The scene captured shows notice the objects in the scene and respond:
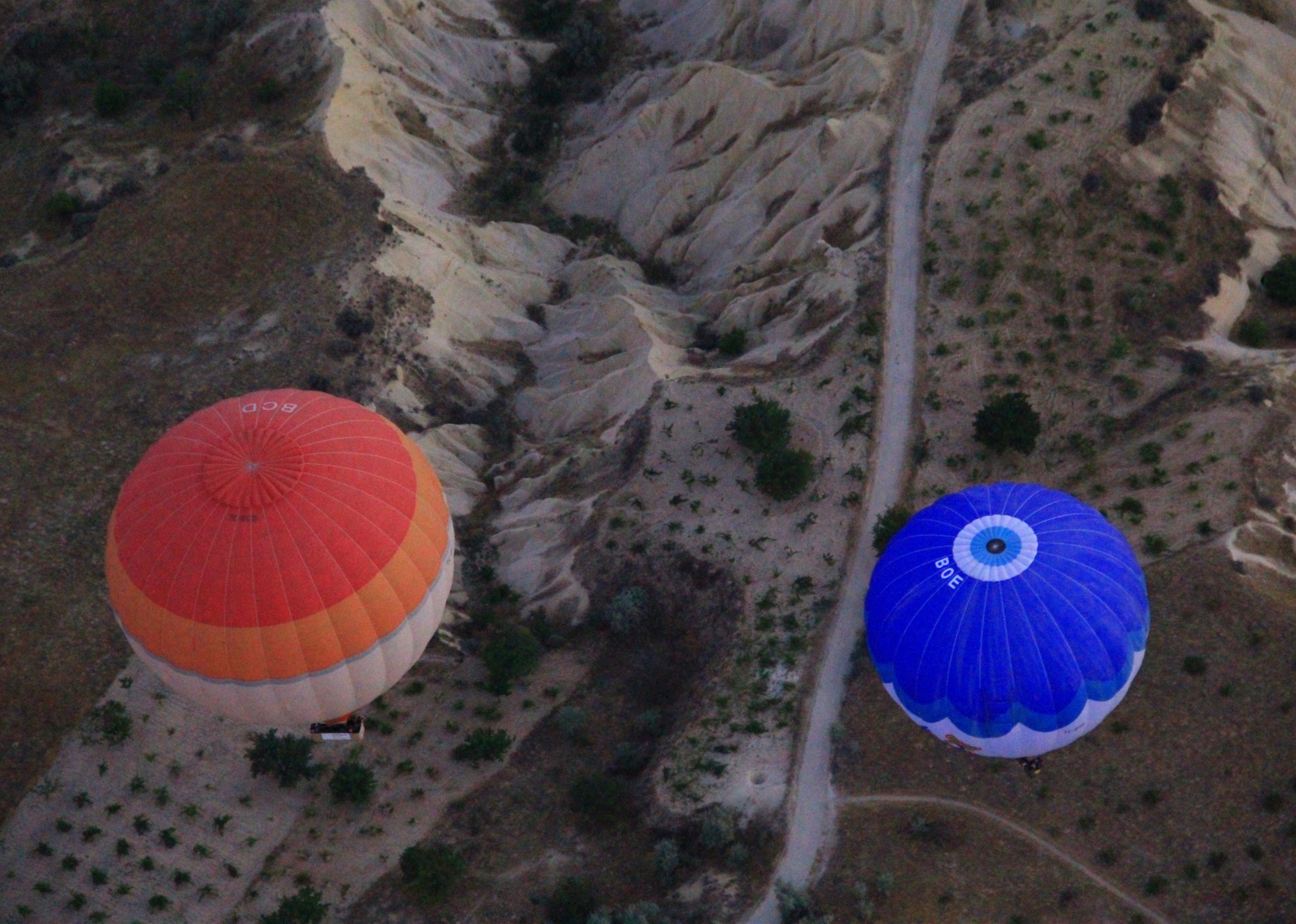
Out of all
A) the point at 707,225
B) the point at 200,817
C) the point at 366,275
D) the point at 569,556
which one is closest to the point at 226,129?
the point at 366,275

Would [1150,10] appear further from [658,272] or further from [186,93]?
[186,93]

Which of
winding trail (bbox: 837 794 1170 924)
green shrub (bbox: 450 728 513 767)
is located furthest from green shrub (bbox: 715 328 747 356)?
winding trail (bbox: 837 794 1170 924)

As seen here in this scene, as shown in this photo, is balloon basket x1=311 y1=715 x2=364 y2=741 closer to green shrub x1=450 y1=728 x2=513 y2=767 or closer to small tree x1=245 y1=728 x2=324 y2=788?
small tree x1=245 y1=728 x2=324 y2=788

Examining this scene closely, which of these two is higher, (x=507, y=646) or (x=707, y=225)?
(x=707, y=225)

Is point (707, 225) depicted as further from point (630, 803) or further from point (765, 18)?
point (630, 803)

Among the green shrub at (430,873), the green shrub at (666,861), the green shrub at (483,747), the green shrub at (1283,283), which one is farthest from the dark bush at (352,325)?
the green shrub at (1283,283)
